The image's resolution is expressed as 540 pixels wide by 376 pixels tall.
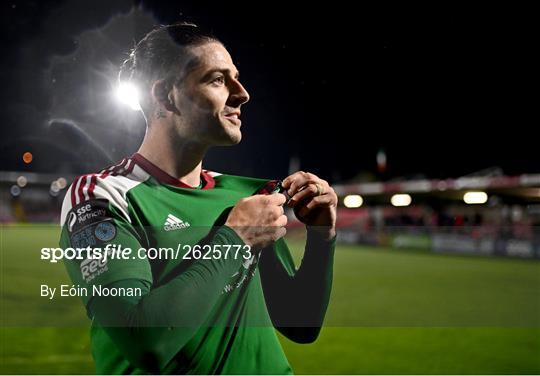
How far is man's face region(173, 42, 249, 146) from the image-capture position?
6.90ft

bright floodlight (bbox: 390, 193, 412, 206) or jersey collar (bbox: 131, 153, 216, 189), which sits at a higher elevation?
bright floodlight (bbox: 390, 193, 412, 206)

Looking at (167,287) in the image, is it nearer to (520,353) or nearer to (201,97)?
(201,97)

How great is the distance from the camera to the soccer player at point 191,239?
161cm

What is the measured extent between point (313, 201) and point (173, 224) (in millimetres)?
580

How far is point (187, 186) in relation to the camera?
209cm

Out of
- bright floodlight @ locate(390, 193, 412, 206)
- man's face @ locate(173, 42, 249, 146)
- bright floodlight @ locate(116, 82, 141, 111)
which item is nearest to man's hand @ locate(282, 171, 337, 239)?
man's face @ locate(173, 42, 249, 146)

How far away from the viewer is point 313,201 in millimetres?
2115

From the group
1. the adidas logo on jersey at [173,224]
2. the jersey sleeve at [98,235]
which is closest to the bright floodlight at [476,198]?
the adidas logo on jersey at [173,224]

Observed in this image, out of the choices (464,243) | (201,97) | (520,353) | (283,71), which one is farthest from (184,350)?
(464,243)

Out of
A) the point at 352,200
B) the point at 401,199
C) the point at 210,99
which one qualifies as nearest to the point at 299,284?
the point at 210,99

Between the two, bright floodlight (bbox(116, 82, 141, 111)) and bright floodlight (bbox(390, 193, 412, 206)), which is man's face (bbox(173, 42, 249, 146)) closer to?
bright floodlight (bbox(116, 82, 141, 111))

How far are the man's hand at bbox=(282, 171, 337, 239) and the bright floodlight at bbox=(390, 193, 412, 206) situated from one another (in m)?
14.5

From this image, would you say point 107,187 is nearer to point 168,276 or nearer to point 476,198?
point 168,276

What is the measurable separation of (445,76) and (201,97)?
8.73ft
